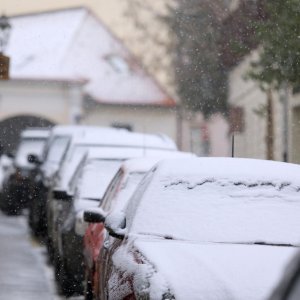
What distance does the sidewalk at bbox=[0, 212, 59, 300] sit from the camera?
10859 mm

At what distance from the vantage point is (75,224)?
10.7 meters

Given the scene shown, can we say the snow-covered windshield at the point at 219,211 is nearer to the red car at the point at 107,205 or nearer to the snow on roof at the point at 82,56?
the red car at the point at 107,205

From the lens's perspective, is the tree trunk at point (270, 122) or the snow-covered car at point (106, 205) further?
the tree trunk at point (270, 122)

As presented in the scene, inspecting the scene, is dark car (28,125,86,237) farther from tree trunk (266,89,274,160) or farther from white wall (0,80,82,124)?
white wall (0,80,82,124)

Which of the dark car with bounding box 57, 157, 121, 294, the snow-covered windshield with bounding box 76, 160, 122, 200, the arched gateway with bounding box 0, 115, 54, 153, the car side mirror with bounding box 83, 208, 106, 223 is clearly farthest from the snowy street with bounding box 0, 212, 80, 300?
the arched gateway with bounding box 0, 115, 54, 153

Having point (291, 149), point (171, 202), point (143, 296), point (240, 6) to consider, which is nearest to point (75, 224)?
point (171, 202)

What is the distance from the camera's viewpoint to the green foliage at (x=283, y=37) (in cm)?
1397

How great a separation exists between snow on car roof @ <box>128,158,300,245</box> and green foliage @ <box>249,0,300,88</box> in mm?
6856

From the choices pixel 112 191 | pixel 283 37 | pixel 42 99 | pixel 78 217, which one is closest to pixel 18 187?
pixel 283 37

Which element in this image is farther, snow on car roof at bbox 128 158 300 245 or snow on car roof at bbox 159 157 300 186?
snow on car roof at bbox 159 157 300 186

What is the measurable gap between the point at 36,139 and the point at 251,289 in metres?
23.3

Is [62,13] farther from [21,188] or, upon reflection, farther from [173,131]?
[21,188]

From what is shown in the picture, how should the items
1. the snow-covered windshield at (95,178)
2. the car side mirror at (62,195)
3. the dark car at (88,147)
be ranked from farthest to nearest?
the dark car at (88,147)
the car side mirror at (62,195)
the snow-covered windshield at (95,178)

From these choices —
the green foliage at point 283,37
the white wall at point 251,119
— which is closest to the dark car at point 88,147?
the green foliage at point 283,37
